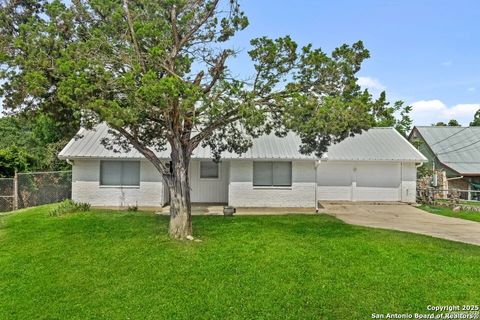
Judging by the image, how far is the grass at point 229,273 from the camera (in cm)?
593

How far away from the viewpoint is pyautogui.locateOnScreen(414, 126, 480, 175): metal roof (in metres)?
26.2

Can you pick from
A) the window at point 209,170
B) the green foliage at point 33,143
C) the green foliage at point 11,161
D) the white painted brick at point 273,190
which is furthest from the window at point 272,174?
the green foliage at point 11,161

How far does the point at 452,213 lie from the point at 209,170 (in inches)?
439

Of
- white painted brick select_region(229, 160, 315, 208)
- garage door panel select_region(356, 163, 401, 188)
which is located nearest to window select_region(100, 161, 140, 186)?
white painted brick select_region(229, 160, 315, 208)

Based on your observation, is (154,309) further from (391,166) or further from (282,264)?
(391,166)

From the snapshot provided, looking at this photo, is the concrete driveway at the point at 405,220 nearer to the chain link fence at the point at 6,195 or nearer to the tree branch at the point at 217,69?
the tree branch at the point at 217,69

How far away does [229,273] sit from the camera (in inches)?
293

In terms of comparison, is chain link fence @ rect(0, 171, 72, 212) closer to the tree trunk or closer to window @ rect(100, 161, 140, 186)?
window @ rect(100, 161, 140, 186)

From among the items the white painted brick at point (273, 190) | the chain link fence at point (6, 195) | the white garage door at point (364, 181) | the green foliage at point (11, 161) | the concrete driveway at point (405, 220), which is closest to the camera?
the concrete driveway at point (405, 220)

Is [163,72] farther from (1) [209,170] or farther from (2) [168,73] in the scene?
(1) [209,170]

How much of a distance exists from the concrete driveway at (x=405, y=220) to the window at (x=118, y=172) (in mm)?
8691

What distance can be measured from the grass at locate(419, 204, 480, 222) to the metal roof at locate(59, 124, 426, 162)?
257 centimetres

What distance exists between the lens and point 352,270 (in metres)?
7.54

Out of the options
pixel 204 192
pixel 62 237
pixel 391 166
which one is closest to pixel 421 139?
pixel 391 166
